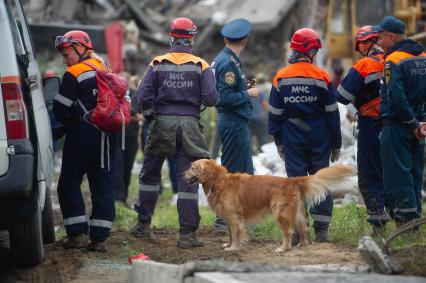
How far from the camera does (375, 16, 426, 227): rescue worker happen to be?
9.08 metres

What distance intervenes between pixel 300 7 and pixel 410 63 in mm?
25307

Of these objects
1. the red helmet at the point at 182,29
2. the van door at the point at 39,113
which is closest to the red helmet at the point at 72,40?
the van door at the point at 39,113

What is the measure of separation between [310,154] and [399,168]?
96cm

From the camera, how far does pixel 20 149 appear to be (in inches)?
293

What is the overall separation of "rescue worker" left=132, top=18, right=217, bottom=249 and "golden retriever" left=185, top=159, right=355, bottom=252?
358 millimetres

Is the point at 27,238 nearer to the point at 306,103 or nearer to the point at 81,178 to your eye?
the point at 81,178

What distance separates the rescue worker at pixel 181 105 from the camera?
31.4 feet

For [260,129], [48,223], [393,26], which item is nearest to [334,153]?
[393,26]

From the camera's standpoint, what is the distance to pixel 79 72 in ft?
30.5

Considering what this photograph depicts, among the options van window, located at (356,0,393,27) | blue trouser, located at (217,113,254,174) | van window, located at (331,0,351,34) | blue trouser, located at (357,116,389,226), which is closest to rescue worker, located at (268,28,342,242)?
→ blue trouser, located at (357,116,389,226)

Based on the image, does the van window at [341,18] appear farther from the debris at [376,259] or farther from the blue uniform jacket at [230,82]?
the debris at [376,259]

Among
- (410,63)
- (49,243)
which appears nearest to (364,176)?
(410,63)

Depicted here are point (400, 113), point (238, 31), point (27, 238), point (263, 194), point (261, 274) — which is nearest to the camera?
point (261, 274)

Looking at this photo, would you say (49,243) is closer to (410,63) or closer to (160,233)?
(160,233)
